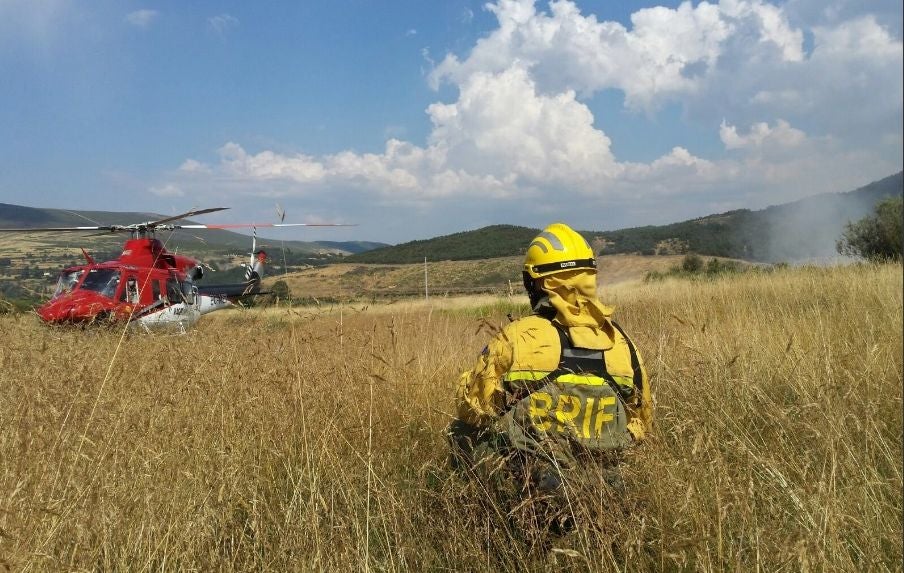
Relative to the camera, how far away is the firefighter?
7.95 ft

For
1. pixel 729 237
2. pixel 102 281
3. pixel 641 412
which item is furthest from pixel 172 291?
pixel 729 237

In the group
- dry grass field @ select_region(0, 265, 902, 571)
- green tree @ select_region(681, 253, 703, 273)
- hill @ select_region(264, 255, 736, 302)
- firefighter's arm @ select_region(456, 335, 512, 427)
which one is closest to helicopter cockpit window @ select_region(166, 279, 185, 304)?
hill @ select_region(264, 255, 736, 302)

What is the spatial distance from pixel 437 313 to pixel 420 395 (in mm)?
3894

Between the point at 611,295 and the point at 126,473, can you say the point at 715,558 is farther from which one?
the point at 611,295

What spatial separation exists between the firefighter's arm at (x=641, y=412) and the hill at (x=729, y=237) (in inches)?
924

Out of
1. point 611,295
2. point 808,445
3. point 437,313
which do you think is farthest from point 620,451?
point 611,295

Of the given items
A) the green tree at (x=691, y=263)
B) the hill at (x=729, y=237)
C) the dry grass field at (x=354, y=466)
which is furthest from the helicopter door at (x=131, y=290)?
the green tree at (x=691, y=263)

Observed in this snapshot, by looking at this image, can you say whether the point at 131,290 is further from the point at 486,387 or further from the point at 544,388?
the point at 544,388

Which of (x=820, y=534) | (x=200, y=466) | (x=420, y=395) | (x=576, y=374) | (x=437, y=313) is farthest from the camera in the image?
(x=437, y=313)

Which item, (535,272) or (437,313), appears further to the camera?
(437,313)

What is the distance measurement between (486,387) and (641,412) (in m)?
0.79

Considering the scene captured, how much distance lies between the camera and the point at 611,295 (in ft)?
40.5

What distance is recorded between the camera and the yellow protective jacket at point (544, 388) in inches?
96.4

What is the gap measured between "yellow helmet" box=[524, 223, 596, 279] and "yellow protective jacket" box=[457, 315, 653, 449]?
0.24 metres
